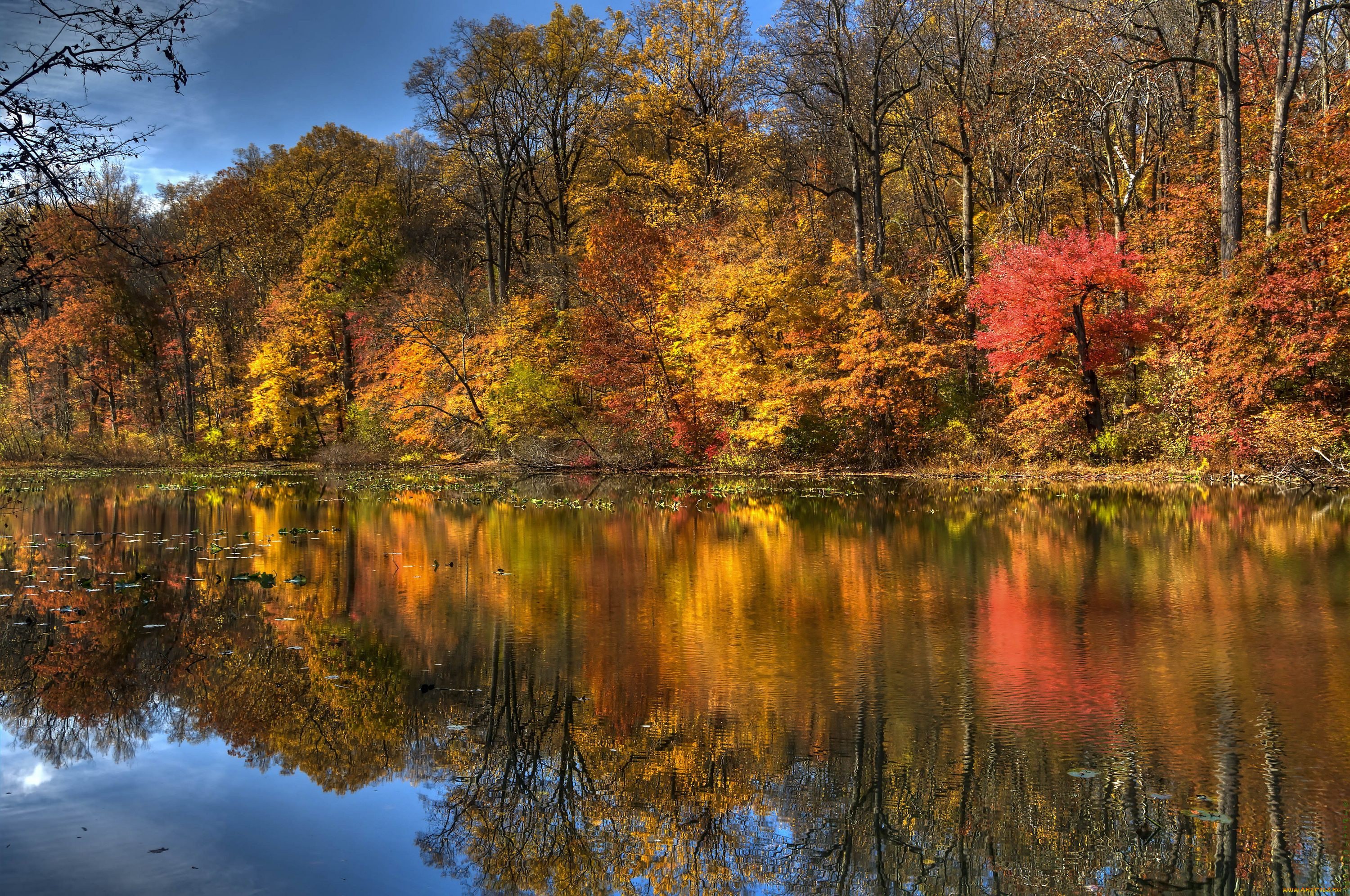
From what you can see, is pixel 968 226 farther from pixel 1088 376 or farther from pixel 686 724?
pixel 686 724

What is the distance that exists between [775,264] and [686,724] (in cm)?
2601

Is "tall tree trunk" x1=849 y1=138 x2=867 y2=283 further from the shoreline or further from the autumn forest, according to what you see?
the shoreline

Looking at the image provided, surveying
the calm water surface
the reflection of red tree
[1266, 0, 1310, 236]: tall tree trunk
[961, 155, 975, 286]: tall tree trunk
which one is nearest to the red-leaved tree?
[961, 155, 975, 286]: tall tree trunk

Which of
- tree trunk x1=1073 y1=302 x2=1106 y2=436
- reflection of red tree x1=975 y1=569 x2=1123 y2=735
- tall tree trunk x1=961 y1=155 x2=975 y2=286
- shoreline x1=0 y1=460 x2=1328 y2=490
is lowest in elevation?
reflection of red tree x1=975 y1=569 x2=1123 y2=735

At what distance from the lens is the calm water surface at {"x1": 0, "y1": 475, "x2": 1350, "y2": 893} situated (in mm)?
4391

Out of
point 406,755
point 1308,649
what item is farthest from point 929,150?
point 406,755

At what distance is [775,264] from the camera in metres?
30.7

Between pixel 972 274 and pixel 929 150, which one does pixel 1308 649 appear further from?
pixel 929 150

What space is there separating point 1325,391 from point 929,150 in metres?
18.9

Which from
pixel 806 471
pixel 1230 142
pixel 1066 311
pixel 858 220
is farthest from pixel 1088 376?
pixel 858 220

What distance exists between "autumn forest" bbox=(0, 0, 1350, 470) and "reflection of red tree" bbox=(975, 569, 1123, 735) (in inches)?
571

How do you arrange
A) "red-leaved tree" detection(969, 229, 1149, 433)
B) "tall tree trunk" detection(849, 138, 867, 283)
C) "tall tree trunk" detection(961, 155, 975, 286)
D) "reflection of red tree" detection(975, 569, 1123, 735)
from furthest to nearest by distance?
"tall tree trunk" detection(961, 155, 975, 286)
"tall tree trunk" detection(849, 138, 867, 283)
"red-leaved tree" detection(969, 229, 1149, 433)
"reflection of red tree" detection(975, 569, 1123, 735)

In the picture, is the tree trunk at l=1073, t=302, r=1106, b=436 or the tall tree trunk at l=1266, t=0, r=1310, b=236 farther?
the tree trunk at l=1073, t=302, r=1106, b=436

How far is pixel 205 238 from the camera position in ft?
157
